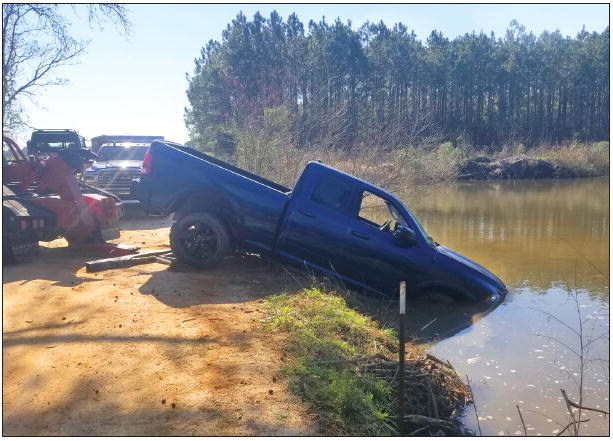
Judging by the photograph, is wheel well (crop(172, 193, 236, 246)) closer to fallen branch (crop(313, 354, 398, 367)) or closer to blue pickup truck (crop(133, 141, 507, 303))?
blue pickup truck (crop(133, 141, 507, 303))

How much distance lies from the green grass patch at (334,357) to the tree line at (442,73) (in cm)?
3708

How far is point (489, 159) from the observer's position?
51.3 meters

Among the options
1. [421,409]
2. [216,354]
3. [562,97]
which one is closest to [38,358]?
[216,354]

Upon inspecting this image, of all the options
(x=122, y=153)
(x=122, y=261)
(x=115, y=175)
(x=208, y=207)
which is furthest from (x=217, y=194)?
(x=122, y=153)

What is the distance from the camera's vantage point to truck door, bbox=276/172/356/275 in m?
7.83

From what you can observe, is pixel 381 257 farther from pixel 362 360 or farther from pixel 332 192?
pixel 362 360

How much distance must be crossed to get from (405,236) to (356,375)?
3289 millimetres

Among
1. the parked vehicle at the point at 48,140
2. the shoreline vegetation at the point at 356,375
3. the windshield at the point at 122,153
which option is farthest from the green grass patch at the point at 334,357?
the parked vehicle at the point at 48,140

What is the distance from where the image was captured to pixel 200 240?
8375 mm

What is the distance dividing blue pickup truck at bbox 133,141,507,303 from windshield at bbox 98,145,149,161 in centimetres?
860

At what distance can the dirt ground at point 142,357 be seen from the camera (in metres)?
3.83

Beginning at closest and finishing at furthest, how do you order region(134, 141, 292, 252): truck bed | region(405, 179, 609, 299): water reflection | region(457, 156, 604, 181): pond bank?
region(134, 141, 292, 252): truck bed → region(405, 179, 609, 299): water reflection → region(457, 156, 604, 181): pond bank

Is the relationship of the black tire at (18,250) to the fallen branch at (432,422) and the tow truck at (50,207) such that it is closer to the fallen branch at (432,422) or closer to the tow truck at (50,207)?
the tow truck at (50,207)

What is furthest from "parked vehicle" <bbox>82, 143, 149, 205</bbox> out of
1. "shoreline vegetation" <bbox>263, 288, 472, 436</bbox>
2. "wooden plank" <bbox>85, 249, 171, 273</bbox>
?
"shoreline vegetation" <bbox>263, 288, 472, 436</bbox>
